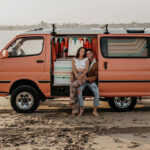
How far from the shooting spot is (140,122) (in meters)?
6.57

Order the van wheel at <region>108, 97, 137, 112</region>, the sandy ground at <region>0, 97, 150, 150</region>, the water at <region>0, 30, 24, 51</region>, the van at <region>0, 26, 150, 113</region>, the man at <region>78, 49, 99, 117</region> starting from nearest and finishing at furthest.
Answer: the sandy ground at <region>0, 97, 150, 150</region> → the man at <region>78, 49, 99, 117</region> → the van at <region>0, 26, 150, 113</region> → the van wheel at <region>108, 97, 137, 112</region> → the water at <region>0, 30, 24, 51</region>

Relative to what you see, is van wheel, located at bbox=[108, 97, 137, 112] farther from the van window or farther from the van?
the van window

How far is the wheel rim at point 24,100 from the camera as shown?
7.51 metres

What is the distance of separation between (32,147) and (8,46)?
3.38 meters

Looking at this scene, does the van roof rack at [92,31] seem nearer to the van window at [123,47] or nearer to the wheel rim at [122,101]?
the van window at [123,47]

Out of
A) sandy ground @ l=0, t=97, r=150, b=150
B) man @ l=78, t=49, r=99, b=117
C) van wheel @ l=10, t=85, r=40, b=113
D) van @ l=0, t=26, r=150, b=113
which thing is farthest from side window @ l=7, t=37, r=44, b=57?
sandy ground @ l=0, t=97, r=150, b=150

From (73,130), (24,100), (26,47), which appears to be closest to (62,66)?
(26,47)

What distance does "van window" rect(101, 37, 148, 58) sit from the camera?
24.6 ft

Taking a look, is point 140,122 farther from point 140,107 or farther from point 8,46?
point 8,46

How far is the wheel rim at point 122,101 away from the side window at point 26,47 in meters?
2.29

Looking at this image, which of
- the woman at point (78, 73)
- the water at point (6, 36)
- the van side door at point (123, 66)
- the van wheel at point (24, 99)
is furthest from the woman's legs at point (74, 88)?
the water at point (6, 36)

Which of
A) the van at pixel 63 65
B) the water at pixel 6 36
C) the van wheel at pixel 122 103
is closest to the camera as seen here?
the van at pixel 63 65

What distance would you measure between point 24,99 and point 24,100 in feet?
0.08

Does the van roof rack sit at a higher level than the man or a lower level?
→ higher
